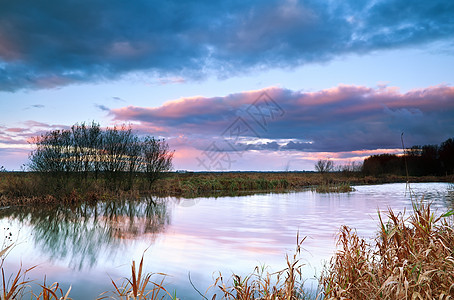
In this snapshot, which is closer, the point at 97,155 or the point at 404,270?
the point at 404,270

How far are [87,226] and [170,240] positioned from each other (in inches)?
134

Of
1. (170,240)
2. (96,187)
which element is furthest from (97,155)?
(170,240)

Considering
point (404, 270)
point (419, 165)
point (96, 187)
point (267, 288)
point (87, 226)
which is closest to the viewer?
point (404, 270)

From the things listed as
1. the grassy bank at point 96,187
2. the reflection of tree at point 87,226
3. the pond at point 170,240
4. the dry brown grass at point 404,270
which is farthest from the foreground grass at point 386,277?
the grassy bank at point 96,187

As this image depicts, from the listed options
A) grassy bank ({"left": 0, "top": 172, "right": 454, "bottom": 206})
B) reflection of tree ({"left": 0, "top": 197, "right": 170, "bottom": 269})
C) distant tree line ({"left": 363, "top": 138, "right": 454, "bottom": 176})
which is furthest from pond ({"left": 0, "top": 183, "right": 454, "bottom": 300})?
distant tree line ({"left": 363, "top": 138, "right": 454, "bottom": 176})

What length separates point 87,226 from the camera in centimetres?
→ 1020

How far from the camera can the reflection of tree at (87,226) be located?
7.44 m

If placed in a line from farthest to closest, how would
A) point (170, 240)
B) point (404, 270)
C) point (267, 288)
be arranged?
point (170, 240), point (267, 288), point (404, 270)

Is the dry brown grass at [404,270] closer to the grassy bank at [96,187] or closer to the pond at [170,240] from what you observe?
the pond at [170,240]

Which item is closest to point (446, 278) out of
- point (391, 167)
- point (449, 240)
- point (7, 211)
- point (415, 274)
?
point (415, 274)

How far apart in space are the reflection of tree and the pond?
23 millimetres

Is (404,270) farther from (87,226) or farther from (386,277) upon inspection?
(87,226)

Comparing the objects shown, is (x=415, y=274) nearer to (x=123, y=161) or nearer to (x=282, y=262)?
(x=282, y=262)

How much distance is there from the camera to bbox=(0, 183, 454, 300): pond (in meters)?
5.76
